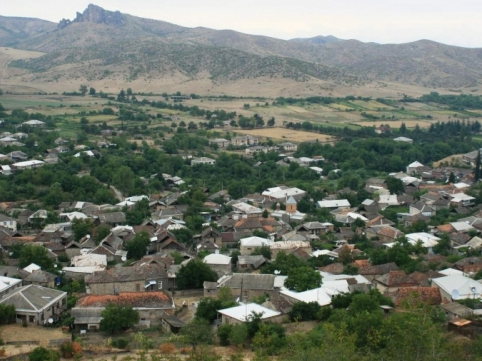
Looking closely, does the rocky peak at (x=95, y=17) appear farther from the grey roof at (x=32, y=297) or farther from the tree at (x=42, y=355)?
the tree at (x=42, y=355)

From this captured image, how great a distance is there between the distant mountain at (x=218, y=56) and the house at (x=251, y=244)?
7828 centimetres

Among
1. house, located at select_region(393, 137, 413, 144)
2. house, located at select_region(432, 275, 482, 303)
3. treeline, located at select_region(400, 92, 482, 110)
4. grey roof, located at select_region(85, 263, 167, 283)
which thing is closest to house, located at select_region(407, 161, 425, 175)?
house, located at select_region(393, 137, 413, 144)

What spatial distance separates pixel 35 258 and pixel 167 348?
10.3 m

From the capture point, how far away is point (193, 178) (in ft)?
148

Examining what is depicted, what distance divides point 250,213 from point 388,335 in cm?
1973

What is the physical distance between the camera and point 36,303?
811 inches

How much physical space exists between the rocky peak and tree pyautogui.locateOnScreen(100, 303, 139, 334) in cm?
15976

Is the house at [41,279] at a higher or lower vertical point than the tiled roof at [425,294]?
lower

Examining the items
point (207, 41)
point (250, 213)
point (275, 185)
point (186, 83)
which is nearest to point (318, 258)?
point (250, 213)

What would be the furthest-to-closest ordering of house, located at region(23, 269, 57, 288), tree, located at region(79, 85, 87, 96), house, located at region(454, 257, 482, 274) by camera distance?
tree, located at region(79, 85, 87, 96), house, located at region(454, 257, 482, 274), house, located at region(23, 269, 57, 288)

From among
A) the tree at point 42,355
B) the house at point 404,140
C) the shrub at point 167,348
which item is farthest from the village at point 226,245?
the house at point 404,140

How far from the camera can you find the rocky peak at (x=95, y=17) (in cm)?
17138

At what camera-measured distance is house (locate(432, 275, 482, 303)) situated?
20.8 m

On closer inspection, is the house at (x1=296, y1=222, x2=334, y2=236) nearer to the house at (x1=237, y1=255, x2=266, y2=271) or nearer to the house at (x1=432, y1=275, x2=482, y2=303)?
the house at (x1=237, y1=255, x2=266, y2=271)
